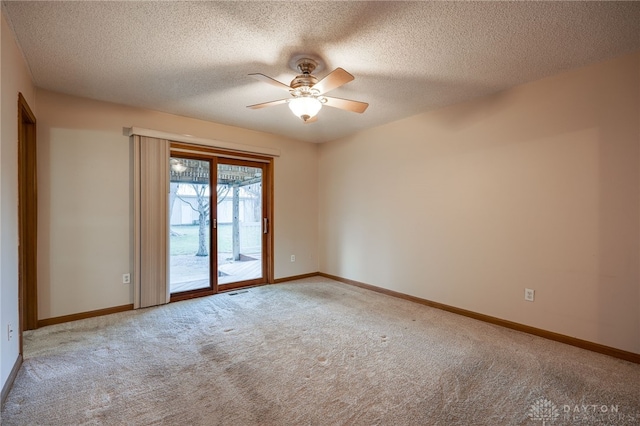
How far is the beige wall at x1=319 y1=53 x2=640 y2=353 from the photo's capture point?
2.43m

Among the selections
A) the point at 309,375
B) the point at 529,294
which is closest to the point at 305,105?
the point at 309,375

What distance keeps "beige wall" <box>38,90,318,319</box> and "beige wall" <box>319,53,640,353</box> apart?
10.9 feet

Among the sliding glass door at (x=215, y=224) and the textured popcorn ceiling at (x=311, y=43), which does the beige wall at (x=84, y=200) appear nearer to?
the textured popcorn ceiling at (x=311, y=43)

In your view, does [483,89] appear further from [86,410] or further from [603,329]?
[86,410]

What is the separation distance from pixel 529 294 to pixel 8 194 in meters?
4.50

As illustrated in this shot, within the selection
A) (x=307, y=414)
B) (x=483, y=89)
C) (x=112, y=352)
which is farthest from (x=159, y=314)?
(x=483, y=89)

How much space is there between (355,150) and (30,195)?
13.3 ft

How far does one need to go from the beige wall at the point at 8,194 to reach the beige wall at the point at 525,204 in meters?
3.87

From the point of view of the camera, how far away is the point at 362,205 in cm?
468


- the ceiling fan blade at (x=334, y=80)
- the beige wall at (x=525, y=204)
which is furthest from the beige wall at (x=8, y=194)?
the beige wall at (x=525, y=204)

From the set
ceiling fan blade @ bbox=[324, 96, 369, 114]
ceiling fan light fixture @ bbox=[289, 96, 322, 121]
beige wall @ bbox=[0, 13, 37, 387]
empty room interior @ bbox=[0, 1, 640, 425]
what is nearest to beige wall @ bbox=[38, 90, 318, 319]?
empty room interior @ bbox=[0, 1, 640, 425]

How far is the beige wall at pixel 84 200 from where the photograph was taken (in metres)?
3.08

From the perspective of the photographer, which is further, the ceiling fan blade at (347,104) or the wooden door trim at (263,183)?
the wooden door trim at (263,183)

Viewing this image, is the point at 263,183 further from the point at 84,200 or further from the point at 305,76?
the point at 305,76
